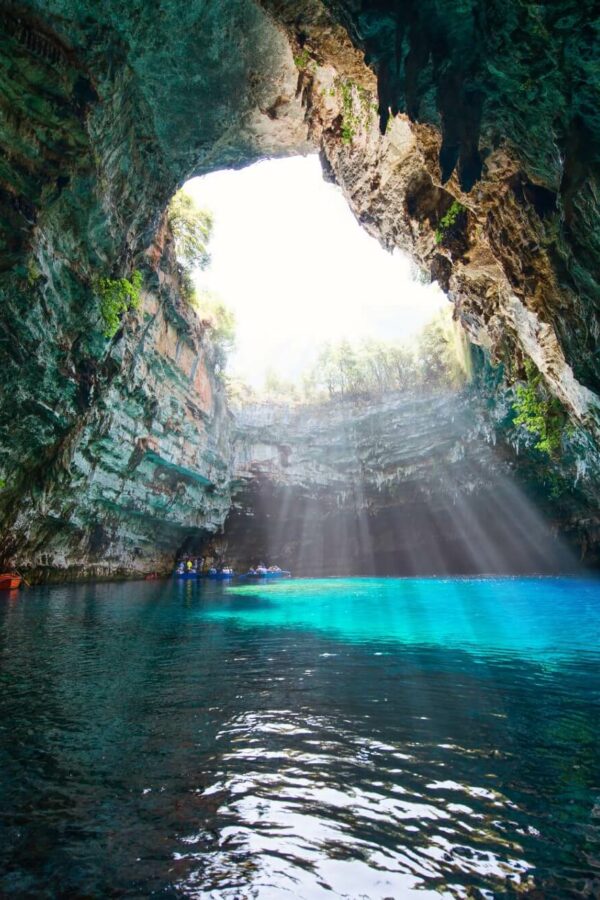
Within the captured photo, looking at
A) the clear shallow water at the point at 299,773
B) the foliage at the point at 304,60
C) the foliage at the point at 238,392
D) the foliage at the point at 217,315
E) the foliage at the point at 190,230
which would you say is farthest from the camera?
the foliage at the point at 238,392

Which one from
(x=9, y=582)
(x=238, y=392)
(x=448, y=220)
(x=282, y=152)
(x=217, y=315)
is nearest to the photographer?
(x=448, y=220)

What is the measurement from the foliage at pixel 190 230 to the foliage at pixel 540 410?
61.7 ft

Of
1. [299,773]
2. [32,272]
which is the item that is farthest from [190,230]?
[299,773]

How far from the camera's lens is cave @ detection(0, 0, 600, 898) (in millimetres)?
2832

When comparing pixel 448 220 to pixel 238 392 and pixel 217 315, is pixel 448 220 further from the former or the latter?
pixel 238 392

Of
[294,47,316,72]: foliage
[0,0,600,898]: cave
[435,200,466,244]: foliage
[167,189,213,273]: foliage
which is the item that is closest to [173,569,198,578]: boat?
[0,0,600,898]: cave

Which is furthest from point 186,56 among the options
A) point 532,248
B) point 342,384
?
point 342,384

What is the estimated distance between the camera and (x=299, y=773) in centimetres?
348

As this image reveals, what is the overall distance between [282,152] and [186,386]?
13381 mm

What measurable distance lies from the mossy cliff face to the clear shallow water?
7.28m

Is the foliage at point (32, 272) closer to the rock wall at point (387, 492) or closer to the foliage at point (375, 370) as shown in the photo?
the rock wall at point (387, 492)

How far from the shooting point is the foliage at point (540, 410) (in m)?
14.1

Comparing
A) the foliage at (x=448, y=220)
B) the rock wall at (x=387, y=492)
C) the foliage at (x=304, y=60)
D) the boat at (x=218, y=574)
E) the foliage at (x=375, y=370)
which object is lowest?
the boat at (x=218, y=574)

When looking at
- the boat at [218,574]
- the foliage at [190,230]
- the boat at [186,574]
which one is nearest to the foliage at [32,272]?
the foliage at [190,230]
